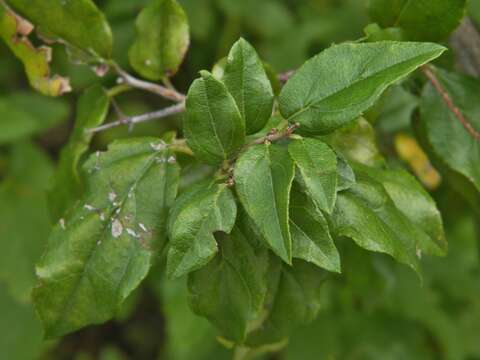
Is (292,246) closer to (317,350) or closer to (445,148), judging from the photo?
(445,148)

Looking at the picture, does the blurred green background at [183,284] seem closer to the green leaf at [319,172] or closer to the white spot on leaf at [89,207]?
the white spot on leaf at [89,207]

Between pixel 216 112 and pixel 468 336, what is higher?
pixel 216 112

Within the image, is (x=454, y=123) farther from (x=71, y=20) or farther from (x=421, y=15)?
(x=71, y=20)

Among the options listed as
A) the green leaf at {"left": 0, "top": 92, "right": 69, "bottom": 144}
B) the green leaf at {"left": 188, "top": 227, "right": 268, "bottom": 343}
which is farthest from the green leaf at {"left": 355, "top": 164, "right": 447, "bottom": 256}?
the green leaf at {"left": 0, "top": 92, "right": 69, "bottom": 144}

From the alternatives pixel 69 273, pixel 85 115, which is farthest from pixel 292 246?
pixel 85 115

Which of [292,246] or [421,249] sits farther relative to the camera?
[421,249]

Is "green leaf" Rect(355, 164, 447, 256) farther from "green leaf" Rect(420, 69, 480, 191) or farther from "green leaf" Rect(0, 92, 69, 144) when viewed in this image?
"green leaf" Rect(0, 92, 69, 144)

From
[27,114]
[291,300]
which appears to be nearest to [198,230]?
[291,300]
